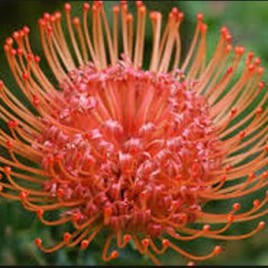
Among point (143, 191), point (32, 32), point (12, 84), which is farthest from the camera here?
point (32, 32)

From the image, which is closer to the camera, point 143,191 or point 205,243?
point 143,191

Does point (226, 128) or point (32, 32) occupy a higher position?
point (32, 32)

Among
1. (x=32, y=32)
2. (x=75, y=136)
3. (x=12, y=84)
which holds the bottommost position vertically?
(x=75, y=136)

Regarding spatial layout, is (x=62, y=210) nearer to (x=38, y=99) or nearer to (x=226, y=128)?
(x=38, y=99)

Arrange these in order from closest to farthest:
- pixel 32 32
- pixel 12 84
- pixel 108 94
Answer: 1. pixel 108 94
2. pixel 12 84
3. pixel 32 32

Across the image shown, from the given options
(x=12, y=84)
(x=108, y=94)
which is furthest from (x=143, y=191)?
(x=12, y=84)
